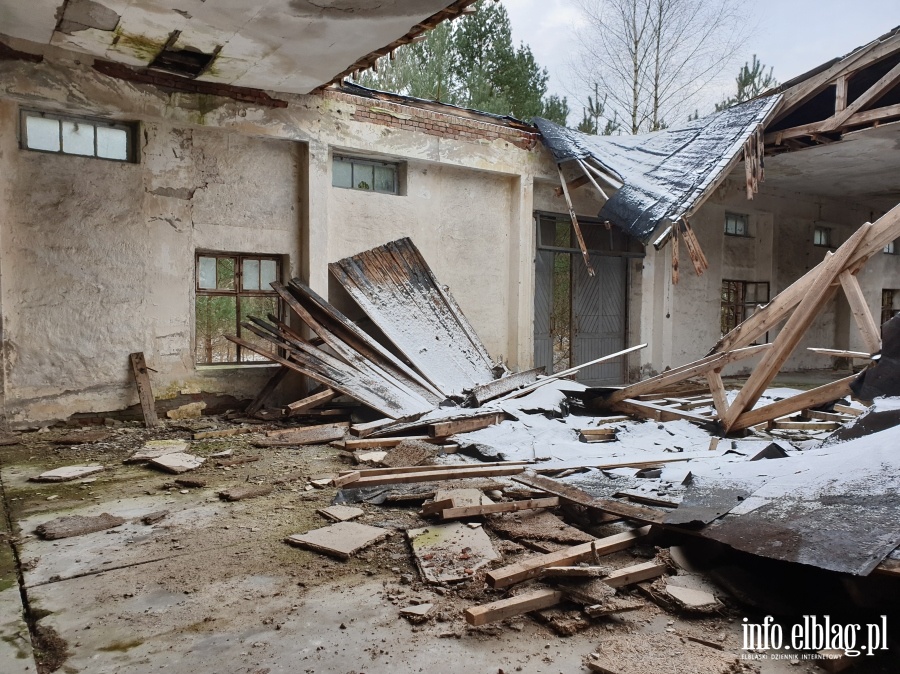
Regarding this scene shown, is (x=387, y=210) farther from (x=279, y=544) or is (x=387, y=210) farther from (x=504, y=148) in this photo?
(x=279, y=544)

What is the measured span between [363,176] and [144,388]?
4253 millimetres

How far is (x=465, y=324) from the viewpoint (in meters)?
8.89

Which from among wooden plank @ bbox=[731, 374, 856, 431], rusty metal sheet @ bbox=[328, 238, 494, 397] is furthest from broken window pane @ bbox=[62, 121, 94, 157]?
wooden plank @ bbox=[731, 374, 856, 431]

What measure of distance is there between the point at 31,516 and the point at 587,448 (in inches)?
178

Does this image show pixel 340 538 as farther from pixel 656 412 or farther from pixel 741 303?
pixel 741 303

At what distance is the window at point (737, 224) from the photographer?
13.3 m

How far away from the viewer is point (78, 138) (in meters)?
7.01

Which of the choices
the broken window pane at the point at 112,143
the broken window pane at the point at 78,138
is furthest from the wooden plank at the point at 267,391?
the broken window pane at the point at 78,138

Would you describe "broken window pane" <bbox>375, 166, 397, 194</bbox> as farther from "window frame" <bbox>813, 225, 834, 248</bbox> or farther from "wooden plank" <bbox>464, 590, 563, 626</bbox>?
"window frame" <bbox>813, 225, 834, 248</bbox>

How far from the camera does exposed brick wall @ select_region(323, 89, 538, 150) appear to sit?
8.64 meters

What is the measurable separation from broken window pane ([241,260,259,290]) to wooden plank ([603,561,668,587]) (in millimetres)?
6578

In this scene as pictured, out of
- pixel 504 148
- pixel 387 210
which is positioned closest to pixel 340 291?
pixel 387 210

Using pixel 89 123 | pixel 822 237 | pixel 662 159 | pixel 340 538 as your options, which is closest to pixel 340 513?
pixel 340 538

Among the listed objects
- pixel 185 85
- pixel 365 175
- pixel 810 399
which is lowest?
pixel 810 399
